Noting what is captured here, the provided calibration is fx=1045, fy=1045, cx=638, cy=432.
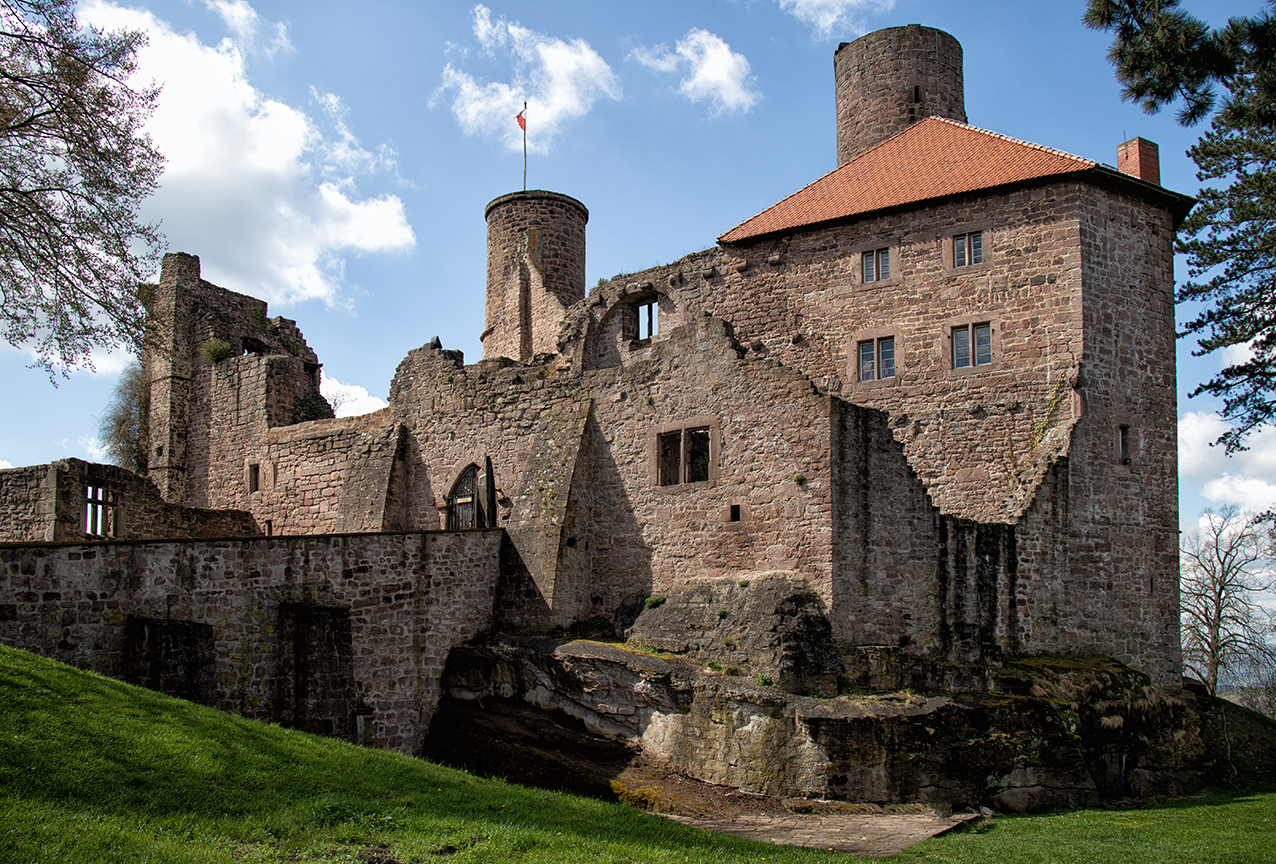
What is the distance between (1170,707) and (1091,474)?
4.66 meters

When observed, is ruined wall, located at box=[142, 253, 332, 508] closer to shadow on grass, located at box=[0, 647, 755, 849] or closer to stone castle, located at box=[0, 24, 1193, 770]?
stone castle, located at box=[0, 24, 1193, 770]

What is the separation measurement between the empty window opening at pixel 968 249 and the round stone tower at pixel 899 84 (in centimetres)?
667

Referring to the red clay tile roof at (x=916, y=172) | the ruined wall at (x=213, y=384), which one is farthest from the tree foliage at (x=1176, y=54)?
the ruined wall at (x=213, y=384)

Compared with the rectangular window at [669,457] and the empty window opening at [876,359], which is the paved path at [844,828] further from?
the empty window opening at [876,359]

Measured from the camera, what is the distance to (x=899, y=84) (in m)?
28.7

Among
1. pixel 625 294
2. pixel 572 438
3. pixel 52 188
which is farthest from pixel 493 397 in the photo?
pixel 52 188

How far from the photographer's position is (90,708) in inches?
458

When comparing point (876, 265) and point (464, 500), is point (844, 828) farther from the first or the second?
point (876, 265)

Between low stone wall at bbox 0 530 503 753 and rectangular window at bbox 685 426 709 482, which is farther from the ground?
rectangular window at bbox 685 426 709 482

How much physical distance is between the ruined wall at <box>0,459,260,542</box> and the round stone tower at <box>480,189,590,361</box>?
428 inches

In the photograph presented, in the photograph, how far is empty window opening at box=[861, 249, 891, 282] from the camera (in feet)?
78.0

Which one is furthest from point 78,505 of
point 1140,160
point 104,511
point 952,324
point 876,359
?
point 1140,160

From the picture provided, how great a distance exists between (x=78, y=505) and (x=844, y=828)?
2029cm

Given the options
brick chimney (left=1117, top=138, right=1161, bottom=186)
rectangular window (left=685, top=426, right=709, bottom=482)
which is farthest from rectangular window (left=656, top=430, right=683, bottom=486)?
brick chimney (left=1117, top=138, right=1161, bottom=186)
